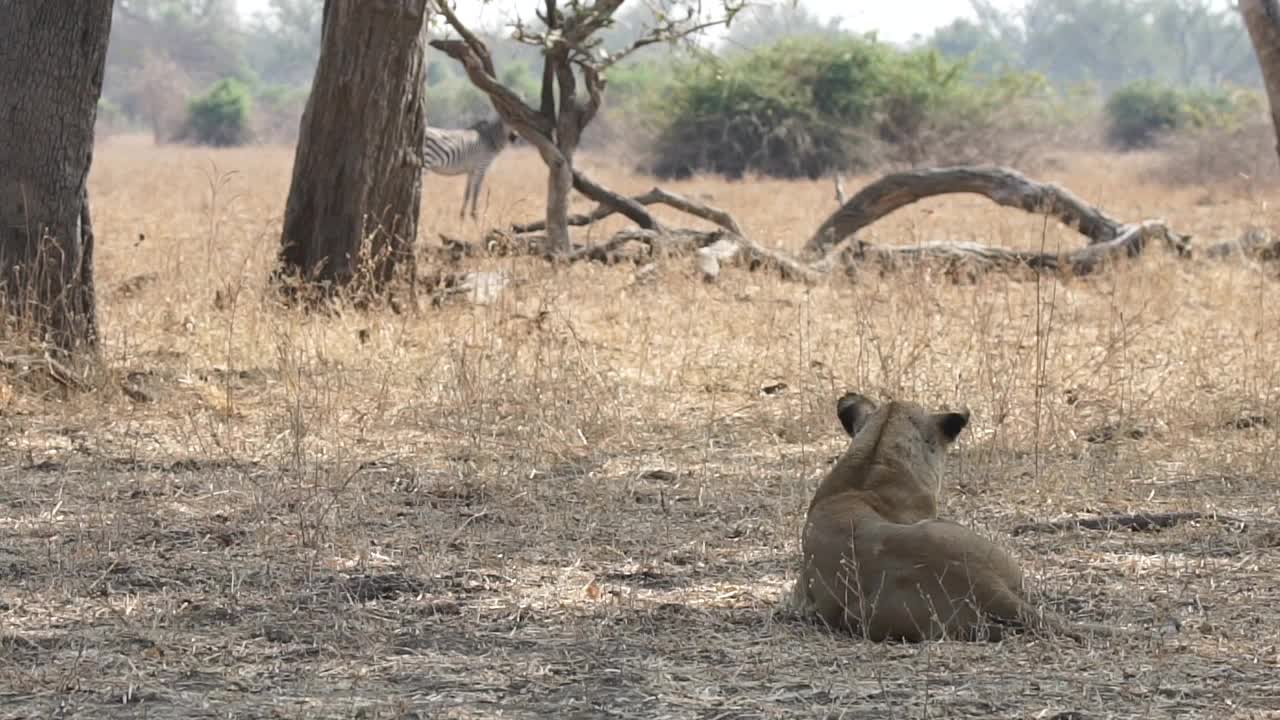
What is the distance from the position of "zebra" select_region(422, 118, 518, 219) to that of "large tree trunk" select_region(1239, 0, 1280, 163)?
12062 mm

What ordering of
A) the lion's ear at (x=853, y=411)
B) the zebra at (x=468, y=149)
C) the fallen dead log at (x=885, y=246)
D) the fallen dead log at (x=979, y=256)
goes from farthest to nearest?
the zebra at (x=468, y=149) → the fallen dead log at (x=885, y=246) → the fallen dead log at (x=979, y=256) → the lion's ear at (x=853, y=411)

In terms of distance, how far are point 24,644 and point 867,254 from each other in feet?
27.2

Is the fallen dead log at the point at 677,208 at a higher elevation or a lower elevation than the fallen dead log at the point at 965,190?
lower

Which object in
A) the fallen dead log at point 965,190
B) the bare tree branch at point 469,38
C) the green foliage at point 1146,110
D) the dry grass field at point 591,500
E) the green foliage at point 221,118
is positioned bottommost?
the dry grass field at point 591,500

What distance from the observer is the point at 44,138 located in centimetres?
791

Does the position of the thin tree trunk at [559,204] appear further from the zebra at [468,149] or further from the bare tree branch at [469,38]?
the zebra at [468,149]

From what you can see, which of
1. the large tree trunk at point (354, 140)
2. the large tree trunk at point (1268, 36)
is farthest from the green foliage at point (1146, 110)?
the large tree trunk at point (354, 140)

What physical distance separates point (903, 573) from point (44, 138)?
516cm

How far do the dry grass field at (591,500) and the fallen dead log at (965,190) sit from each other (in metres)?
1.38

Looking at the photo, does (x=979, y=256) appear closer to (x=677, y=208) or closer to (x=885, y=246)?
(x=885, y=246)

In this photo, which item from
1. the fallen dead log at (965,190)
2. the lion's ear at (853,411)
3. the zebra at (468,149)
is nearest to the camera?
the lion's ear at (853,411)

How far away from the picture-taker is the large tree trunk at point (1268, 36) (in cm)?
885

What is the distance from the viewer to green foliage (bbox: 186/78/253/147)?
46.3 metres

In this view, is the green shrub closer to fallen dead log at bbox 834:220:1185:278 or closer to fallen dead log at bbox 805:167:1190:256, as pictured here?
fallen dead log at bbox 805:167:1190:256
